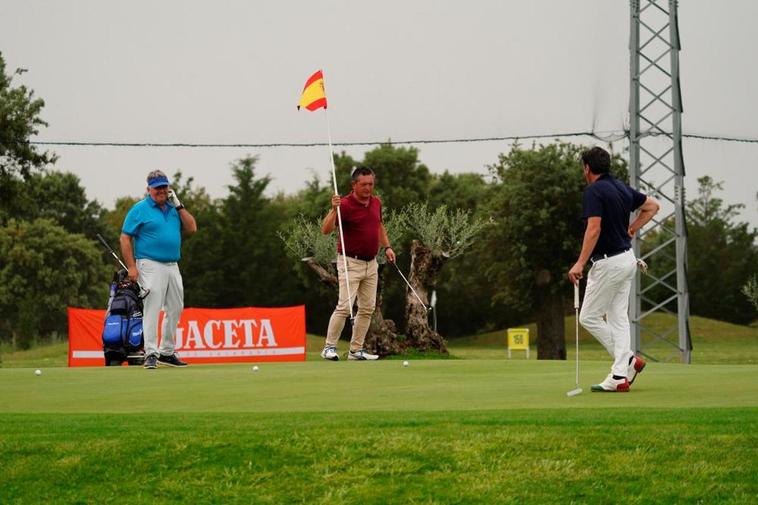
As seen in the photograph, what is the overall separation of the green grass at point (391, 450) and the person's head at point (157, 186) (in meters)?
4.10

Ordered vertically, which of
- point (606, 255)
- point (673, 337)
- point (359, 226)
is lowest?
point (673, 337)

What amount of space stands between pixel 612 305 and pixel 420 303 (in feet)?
44.0

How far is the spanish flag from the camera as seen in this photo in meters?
15.4

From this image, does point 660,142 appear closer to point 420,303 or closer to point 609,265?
point 420,303

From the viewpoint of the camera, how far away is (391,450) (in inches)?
239

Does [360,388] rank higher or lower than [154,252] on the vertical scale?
lower

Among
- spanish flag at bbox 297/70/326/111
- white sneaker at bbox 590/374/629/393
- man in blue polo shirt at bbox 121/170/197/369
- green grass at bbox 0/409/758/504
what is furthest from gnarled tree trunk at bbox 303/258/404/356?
green grass at bbox 0/409/758/504

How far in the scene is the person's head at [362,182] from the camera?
45.4ft

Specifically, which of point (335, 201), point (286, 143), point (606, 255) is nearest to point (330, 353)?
point (335, 201)

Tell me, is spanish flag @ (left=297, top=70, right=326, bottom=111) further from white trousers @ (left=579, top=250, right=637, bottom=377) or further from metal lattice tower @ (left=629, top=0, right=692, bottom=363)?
metal lattice tower @ (left=629, top=0, right=692, bottom=363)

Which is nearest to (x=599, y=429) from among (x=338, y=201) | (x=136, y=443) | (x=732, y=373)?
(x=136, y=443)

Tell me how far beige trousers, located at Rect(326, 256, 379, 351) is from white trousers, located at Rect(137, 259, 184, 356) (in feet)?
6.85

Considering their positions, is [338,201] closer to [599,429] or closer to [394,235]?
[599,429]

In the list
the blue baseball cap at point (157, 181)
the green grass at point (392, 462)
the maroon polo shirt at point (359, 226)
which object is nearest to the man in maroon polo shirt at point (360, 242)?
the maroon polo shirt at point (359, 226)
